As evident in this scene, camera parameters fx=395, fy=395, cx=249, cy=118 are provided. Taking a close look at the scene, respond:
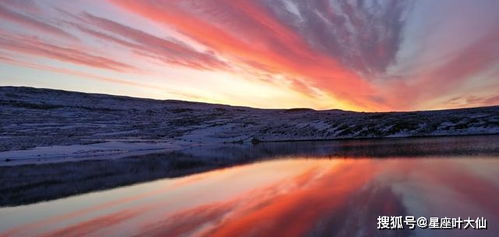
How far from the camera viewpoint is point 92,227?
10156 mm

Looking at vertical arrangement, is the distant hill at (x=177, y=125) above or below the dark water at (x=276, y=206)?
above

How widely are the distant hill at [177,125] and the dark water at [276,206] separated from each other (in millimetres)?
32446

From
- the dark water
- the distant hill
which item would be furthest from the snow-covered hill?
the dark water

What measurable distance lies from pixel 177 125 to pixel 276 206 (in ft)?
290

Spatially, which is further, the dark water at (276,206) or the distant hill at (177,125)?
the distant hill at (177,125)

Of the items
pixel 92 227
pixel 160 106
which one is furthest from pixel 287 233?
pixel 160 106

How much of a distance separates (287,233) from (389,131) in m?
62.6

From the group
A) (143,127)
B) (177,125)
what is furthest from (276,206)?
(177,125)

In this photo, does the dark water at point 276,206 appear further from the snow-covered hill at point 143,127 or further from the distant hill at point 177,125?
the distant hill at point 177,125

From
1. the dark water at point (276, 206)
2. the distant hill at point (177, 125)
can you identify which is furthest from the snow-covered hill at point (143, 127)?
the dark water at point (276, 206)

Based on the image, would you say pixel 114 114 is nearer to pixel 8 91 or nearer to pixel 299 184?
pixel 8 91

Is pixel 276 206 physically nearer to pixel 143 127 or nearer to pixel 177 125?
pixel 143 127

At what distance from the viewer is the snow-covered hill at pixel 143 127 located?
45.8 meters

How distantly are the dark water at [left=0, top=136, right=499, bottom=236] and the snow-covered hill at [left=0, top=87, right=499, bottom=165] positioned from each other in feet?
72.0
